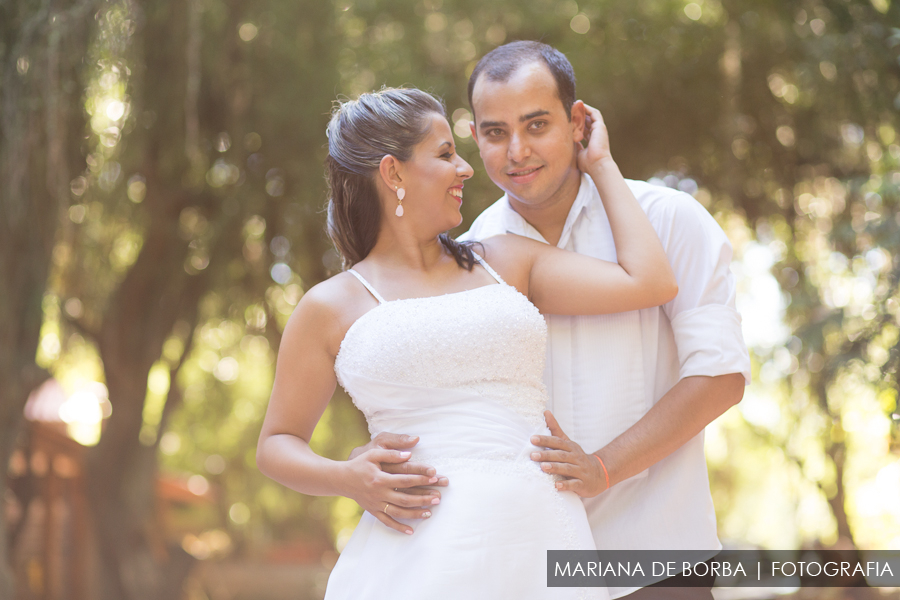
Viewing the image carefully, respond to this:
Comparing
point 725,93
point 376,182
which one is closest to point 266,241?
point 725,93

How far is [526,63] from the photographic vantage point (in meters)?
2.02

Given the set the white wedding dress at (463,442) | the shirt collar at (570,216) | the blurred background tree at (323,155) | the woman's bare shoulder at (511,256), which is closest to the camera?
the white wedding dress at (463,442)

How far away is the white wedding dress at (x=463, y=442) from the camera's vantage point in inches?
64.6

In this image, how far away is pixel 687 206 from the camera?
2.02 metres

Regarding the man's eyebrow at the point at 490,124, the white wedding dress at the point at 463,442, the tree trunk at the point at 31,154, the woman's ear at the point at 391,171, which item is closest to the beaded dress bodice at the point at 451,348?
the white wedding dress at the point at 463,442

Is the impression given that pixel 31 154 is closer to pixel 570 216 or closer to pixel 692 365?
pixel 570 216

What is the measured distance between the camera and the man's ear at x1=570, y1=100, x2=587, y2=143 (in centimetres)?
210

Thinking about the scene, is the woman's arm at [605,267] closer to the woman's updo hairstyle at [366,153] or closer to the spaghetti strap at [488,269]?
the spaghetti strap at [488,269]

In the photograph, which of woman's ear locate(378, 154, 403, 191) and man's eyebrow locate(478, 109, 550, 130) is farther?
man's eyebrow locate(478, 109, 550, 130)

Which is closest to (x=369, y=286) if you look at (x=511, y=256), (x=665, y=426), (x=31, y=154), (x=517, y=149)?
(x=511, y=256)

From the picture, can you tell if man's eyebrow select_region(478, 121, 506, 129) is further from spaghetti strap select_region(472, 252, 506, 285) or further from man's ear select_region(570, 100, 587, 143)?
spaghetti strap select_region(472, 252, 506, 285)

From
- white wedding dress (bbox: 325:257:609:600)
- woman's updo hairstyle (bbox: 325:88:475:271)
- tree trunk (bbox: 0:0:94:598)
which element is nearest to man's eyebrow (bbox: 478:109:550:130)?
woman's updo hairstyle (bbox: 325:88:475:271)

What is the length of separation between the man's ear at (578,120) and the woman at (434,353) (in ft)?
Result: 0.19

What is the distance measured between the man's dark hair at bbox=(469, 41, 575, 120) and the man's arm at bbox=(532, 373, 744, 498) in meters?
0.74
